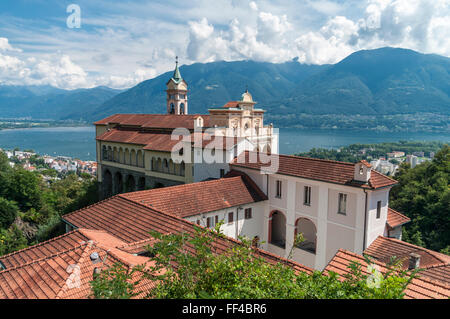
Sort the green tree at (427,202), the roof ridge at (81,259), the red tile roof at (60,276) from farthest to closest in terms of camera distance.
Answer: the green tree at (427,202), the red tile roof at (60,276), the roof ridge at (81,259)

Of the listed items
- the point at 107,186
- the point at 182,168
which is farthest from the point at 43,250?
the point at 107,186

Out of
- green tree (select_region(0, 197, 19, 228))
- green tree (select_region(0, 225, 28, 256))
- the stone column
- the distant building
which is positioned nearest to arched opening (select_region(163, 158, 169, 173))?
green tree (select_region(0, 225, 28, 256))

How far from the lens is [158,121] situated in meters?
35.7

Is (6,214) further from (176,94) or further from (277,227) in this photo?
(277,227)

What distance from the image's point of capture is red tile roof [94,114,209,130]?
32.7 m

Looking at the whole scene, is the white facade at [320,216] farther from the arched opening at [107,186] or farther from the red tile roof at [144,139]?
the arched opening at [107,186]

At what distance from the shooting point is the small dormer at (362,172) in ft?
53.9

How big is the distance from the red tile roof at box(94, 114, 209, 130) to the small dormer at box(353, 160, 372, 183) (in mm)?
17496

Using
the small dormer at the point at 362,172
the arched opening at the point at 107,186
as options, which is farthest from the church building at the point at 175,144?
the small dormer at the point at 362,172

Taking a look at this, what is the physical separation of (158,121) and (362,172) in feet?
78.0

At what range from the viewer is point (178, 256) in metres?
5.66

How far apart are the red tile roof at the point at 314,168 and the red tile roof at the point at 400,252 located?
9.23 feet
